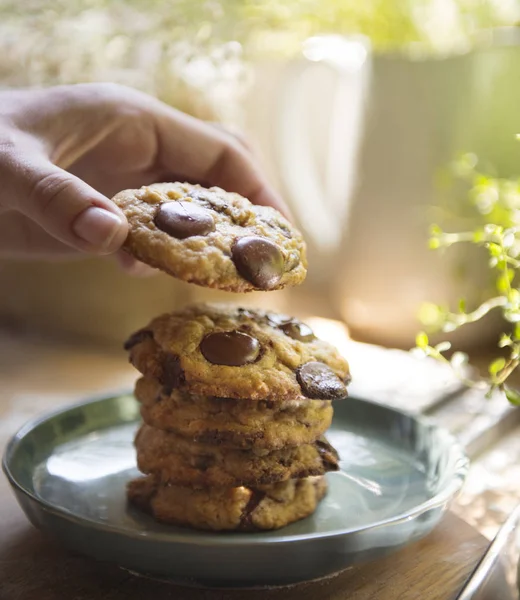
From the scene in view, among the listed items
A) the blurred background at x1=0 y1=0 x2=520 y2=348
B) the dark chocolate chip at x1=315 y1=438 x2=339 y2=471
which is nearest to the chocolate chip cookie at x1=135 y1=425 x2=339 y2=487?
the dark chocolate chip at x1=315 y1=438 x2=339 y2=471

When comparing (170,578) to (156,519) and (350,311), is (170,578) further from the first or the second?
(350,311)

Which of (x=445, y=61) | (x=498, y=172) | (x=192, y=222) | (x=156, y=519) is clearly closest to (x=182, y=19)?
(x=445, y=61)

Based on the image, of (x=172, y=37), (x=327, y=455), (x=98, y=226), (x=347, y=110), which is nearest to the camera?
(x=98, y=226)

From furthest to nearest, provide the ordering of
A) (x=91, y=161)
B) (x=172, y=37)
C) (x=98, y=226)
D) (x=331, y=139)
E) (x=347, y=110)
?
(x=331, y=139) → (x=347, y=110) → (x=172, y=37) → (x=91, y=161) → (x=98, y=226)

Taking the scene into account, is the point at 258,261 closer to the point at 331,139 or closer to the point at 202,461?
the point at 202,461

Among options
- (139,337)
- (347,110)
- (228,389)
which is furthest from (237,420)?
(347,110)

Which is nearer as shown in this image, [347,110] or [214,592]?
[214,592]

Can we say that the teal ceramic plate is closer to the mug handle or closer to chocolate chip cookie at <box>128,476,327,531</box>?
chocolate chip cookie at <box>128,476,327,531</box>

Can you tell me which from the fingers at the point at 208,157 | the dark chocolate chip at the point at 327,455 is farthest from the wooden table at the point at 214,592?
the fingers at the point at 208,157

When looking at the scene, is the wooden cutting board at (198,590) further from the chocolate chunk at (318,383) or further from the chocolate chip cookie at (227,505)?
the chocolate chunk at (318,383)
